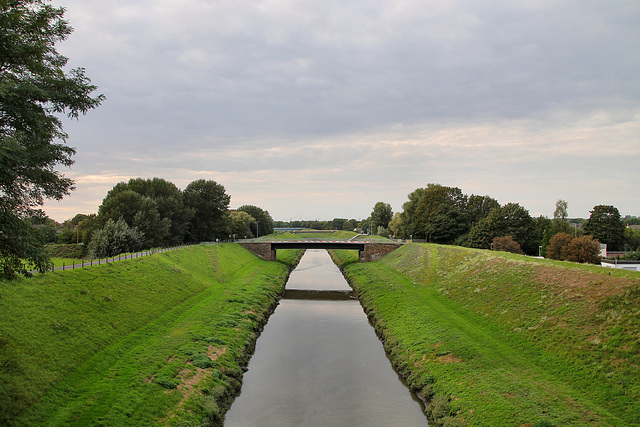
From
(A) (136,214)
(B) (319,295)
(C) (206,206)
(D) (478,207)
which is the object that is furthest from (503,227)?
(A) (136,214)

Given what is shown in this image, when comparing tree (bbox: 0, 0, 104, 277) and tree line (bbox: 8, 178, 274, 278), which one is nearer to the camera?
tree (bbox: 0, 0, 104, 277)

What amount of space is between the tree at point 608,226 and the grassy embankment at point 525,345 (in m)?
61.2

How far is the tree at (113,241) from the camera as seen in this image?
176 feet

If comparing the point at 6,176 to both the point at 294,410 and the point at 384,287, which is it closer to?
the point at 294,410

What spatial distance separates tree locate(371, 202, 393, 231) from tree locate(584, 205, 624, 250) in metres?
91.3

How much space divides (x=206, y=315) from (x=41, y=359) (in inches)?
535

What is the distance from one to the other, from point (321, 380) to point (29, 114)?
18716 millimetres

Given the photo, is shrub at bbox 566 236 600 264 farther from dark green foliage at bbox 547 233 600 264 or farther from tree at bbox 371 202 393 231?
tree at bbox 371 202 393 231

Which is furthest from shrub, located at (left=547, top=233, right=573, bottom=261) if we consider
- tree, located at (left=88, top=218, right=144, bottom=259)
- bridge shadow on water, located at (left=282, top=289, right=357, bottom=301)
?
tree, located at (left=88, top=218, right=144, bottom=259)

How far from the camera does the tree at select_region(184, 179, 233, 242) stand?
89062 mm

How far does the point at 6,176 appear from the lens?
40.0ft

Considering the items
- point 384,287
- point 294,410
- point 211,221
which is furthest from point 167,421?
point 211,221

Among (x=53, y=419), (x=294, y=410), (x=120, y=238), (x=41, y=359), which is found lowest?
(x=294, y=410)

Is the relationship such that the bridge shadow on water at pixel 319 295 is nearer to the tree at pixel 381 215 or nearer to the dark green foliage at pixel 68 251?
the dark green foliage at pixel 68 251
